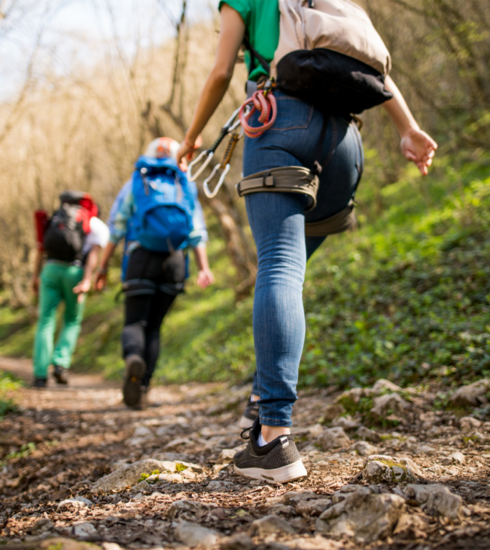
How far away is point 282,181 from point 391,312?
9.31 feet

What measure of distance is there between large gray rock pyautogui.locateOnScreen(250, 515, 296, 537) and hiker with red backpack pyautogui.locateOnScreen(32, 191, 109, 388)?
14.1 ft

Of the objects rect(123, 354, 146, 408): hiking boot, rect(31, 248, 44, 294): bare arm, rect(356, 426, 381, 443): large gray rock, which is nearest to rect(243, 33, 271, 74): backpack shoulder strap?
rect(356, 426, 381, 443): large gray rock

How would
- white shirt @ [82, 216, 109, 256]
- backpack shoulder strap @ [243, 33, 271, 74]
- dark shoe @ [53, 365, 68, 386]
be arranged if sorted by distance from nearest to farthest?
backpack shoulder strap @ [243, 33, 271, 74] < white shirt @ [82, 216, 109, 256] < dark shoe @ [53, 365, 68, 386]

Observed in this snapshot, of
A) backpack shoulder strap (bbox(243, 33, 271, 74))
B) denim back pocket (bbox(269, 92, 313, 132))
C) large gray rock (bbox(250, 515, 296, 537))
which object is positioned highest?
backpack shoulder strap (bbox(243, 33, 271, 74))

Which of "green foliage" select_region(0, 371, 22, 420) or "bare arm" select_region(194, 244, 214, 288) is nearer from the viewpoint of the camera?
"green foliage" select_region(0, 371, 22, 420)

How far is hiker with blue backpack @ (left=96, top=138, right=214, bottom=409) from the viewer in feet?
11.3

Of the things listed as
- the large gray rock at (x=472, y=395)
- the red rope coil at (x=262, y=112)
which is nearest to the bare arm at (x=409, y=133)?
the red rope coil at (x=262, y=112)

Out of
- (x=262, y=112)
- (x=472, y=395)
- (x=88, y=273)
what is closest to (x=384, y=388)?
(x=472, y=395)

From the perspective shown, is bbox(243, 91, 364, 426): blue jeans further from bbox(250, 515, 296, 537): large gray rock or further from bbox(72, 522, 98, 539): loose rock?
bbox(72, 522, 98, 539): loose rock

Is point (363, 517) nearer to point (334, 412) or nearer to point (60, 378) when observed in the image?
point (334, 412)

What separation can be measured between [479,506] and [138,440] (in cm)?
196

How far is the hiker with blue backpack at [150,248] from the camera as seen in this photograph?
3.45 metres

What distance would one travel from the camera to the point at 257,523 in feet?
3.70

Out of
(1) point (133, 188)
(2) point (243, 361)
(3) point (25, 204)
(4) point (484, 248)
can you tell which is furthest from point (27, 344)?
(4) point (484, 248)
